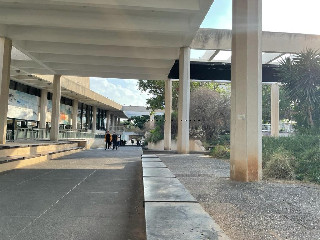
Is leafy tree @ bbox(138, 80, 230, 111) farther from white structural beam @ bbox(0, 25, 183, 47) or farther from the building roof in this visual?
white structural beam @ bbox(0, 25, 183, 47)

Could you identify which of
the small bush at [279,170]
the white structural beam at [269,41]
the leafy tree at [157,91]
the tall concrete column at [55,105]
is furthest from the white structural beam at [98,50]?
the leafy tree at [157,91]

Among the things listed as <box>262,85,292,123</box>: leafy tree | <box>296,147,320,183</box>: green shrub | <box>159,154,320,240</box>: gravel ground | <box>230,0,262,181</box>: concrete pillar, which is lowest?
<box>159,154,320,240</box>: gravel ground

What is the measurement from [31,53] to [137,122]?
174ft

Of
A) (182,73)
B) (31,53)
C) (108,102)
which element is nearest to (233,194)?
(182,73)

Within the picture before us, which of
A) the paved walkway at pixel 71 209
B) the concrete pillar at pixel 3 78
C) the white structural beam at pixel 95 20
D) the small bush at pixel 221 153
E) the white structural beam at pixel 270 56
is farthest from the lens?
the white structural beam at pixel 270 56

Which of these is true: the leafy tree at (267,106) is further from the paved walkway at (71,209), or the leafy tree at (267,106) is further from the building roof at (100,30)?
the paved walkway at (71,209)

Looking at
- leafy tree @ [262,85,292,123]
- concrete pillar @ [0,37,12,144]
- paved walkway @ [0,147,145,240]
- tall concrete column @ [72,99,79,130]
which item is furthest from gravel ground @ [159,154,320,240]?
leafy tree @ [262,85,292,123]

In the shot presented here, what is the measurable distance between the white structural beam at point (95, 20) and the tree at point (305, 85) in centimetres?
812

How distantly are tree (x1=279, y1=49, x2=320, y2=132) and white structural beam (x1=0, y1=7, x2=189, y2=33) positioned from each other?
26.7 ft

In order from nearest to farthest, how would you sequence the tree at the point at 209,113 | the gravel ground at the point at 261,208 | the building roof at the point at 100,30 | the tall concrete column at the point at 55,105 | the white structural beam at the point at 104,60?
1. the gravel ground at the point at 261,208
2. the building roof at the point at 100,30
3. the white structural beam at the point at 104,60
4. the tall concrete column at the point at 55,105
5. the tree at the point at 209,113

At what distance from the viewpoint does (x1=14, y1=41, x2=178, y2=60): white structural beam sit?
15789mm

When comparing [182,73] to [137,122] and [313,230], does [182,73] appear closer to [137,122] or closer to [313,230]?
[313,230]

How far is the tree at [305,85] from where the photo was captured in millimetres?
16453

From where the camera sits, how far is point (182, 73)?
16.3 meters
